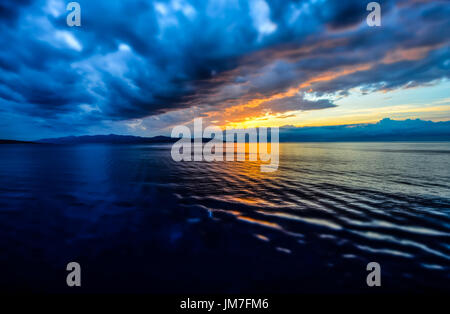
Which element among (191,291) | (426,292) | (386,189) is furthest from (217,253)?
(386,189)

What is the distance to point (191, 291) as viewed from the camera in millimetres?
4957

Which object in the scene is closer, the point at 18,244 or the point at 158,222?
the point at 18,244

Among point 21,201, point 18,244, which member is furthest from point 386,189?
point 21,201

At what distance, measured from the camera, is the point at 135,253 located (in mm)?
6402

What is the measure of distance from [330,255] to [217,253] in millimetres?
3963

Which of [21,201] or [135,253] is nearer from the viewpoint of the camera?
[135,253]

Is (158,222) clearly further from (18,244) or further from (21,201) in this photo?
(21,201)
